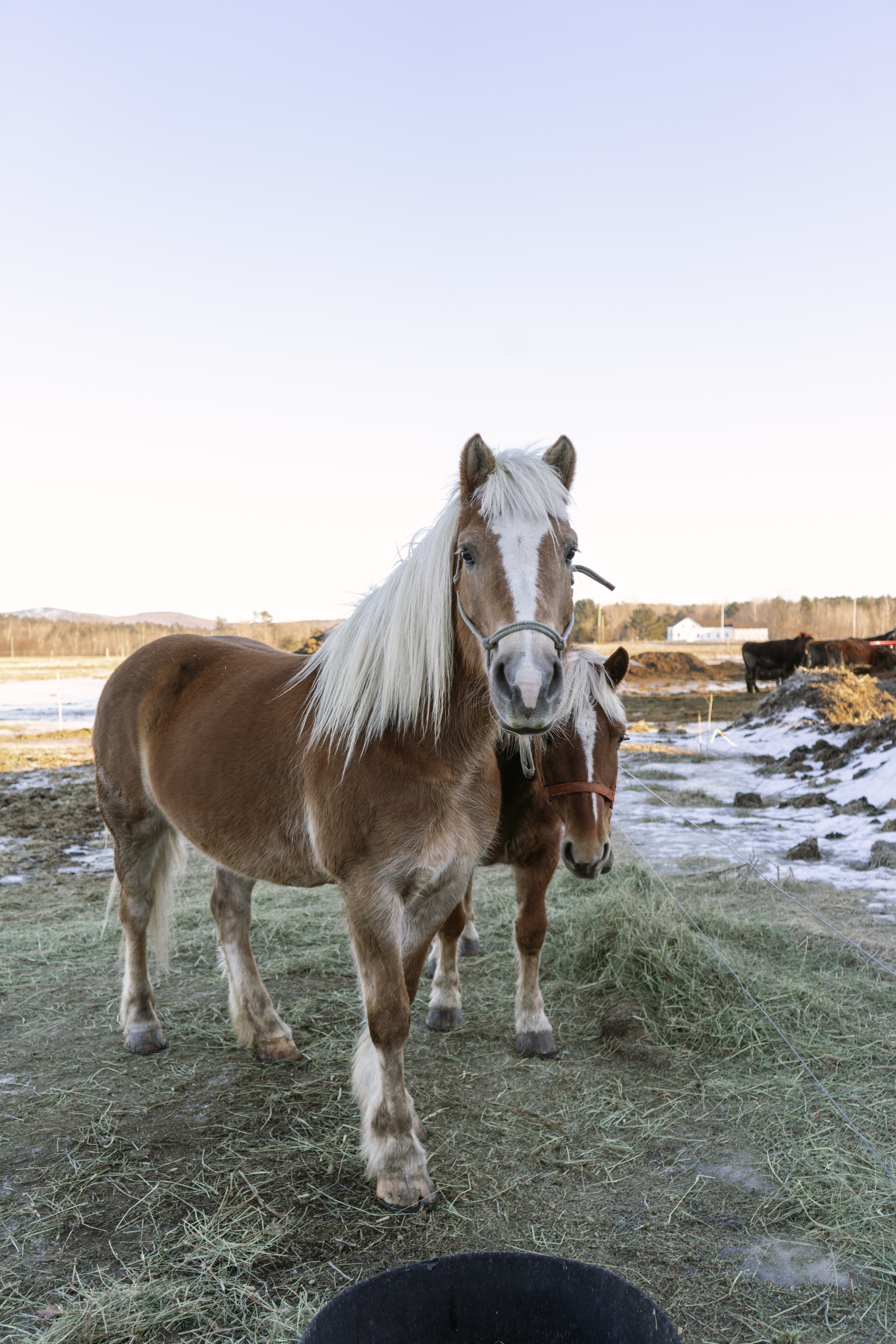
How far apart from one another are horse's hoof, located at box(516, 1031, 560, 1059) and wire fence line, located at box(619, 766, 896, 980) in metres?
1.36

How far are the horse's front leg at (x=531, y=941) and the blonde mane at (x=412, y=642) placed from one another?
1.39m

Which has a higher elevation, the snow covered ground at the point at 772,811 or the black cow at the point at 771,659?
the black cow at the point at 771,659

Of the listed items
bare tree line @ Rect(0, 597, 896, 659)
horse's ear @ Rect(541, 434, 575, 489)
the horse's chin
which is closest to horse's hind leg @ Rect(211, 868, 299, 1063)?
the horse's chin

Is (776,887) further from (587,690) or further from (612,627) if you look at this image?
(612,627)

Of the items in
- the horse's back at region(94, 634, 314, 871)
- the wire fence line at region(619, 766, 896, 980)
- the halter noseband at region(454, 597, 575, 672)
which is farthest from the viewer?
the wire fence line at region(619, 766, 896, 980)

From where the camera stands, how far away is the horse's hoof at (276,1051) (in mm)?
3373

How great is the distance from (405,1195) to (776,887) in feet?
11.5

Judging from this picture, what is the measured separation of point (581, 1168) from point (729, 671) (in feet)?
124

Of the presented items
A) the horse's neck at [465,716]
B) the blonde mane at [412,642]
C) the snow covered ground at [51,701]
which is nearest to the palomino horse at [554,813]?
the horse's neck at [465,716]

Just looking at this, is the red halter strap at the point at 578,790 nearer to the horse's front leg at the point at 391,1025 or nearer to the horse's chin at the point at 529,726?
the horse's front leg at the point at 391,1025

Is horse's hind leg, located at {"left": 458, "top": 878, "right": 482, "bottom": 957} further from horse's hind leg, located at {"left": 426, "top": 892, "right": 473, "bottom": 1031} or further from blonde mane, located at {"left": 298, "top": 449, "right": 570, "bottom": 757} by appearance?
blonde mane, located at {"left": 298, "top": 449, "right": 570, "bottom": 757}

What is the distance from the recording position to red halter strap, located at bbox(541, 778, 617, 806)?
329cm

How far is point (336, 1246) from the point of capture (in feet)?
7.33

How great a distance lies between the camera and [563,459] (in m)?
2.43
